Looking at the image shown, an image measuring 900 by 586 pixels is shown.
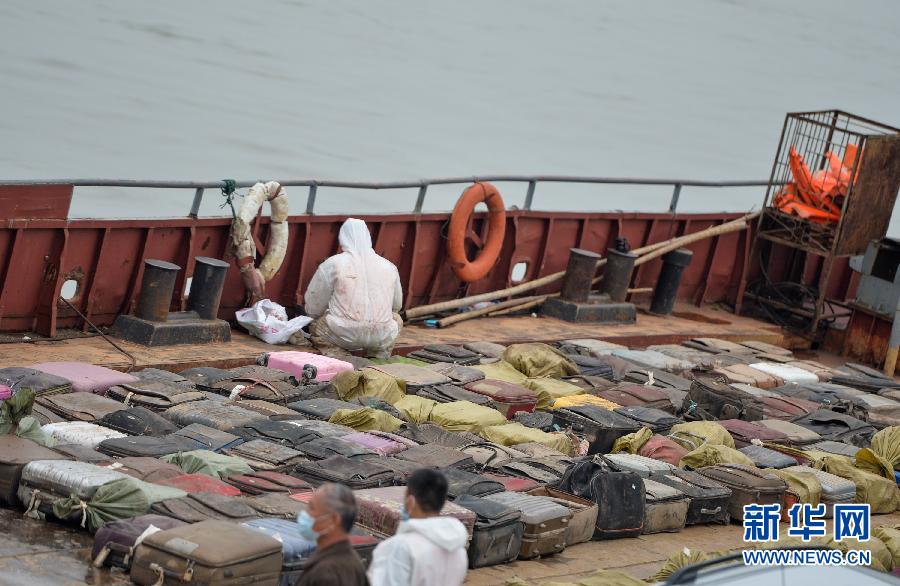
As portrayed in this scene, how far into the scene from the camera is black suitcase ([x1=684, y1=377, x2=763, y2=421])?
1351 cm

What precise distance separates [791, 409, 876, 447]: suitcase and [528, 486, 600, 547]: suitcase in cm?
449

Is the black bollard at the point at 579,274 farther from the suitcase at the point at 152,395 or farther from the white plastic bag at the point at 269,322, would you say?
the suitcase at the point at 152,395

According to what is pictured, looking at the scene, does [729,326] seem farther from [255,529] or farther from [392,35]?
[392,35]

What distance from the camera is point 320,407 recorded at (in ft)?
36.8

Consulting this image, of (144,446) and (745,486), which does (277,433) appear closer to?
(144,446)

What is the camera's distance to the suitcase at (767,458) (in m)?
11.9

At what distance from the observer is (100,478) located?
26.7ft

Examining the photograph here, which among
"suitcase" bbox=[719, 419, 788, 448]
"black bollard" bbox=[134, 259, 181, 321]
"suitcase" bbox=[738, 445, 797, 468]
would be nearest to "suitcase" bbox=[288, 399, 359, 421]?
"black bollard" bbox=[134, 259, 181, 321]

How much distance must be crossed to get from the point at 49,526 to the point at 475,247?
963cm

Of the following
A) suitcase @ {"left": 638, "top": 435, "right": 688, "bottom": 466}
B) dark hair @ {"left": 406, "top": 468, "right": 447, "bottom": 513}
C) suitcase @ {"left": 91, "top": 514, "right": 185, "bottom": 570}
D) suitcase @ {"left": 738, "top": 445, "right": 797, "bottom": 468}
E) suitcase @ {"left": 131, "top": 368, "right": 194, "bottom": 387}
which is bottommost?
suitcase @ {"left": 91, "top": 514, "right": 185, "bottom": 570}

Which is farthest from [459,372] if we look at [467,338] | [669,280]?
[669,280]

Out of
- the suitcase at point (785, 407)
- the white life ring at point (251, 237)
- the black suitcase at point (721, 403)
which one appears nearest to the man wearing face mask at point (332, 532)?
the black suitcase at point (721, 403)

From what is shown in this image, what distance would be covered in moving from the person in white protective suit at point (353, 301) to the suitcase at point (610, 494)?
14.5 ft

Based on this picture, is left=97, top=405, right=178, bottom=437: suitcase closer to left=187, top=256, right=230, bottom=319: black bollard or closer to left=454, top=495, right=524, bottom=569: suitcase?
left=454, top=495, right=524, bottom=569: suitcase
